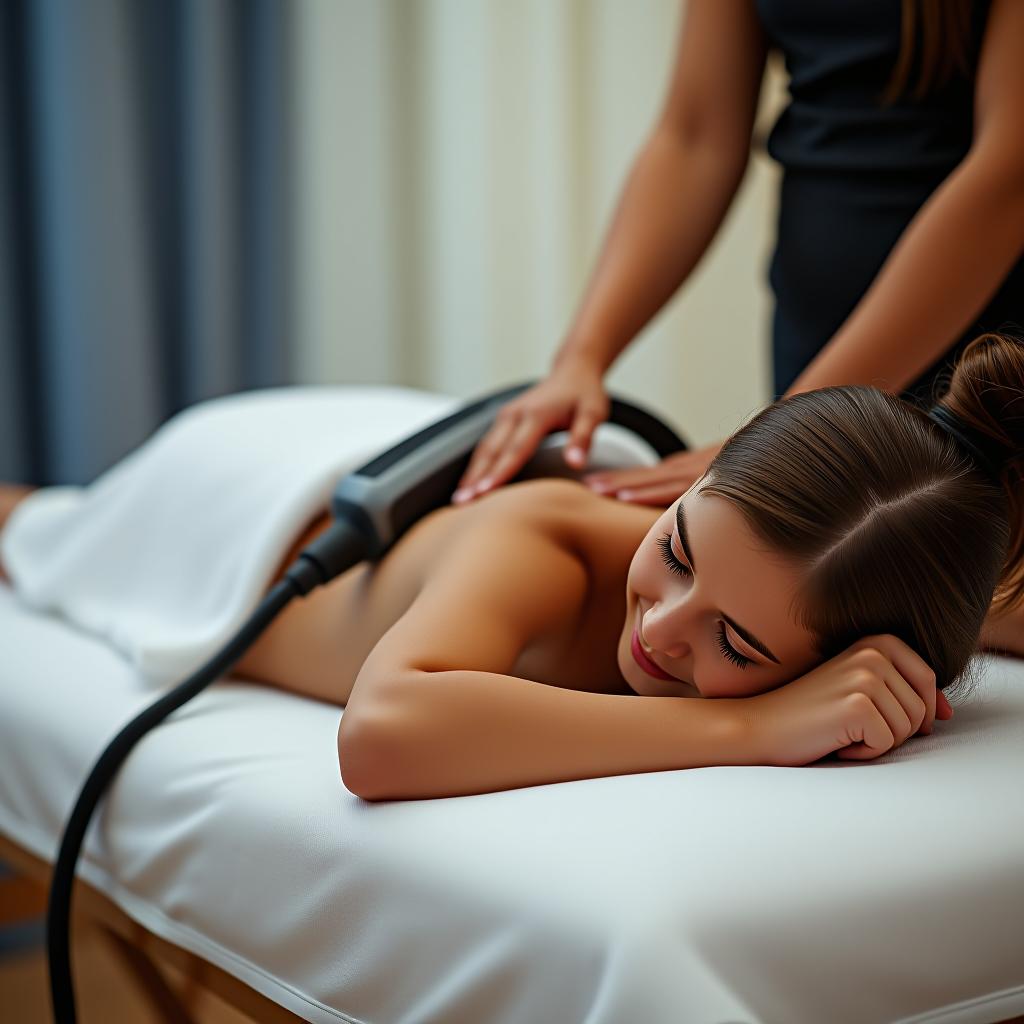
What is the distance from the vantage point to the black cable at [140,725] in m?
0.94

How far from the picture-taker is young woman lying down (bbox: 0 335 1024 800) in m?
0.76

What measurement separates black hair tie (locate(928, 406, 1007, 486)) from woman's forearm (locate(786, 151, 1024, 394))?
19 cm

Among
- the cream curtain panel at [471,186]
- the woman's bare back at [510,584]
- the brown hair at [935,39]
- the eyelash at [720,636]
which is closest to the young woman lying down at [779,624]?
the eyelash at [720,636]

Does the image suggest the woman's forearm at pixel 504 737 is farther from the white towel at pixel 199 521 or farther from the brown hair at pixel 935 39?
the brown hair at pixel 935 39

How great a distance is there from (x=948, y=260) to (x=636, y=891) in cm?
62

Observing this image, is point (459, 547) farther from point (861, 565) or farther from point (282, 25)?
point (282, 25)

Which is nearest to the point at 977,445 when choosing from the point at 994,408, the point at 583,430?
the point at 994,408

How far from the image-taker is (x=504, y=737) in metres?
0.76

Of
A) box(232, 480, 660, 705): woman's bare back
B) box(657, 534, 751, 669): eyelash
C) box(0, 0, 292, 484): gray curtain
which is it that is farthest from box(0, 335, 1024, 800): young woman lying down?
box(0, 0, 292, 484): gray curtain

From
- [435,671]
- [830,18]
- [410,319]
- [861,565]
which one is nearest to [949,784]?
[861,565]

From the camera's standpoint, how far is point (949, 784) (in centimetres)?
73

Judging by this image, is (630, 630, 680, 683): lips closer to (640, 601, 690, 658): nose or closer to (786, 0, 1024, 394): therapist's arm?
(640, 601, 690, 658): nose

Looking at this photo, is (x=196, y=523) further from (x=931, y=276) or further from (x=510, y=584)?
(x=931, y=276)

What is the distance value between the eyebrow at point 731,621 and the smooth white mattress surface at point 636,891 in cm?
7
